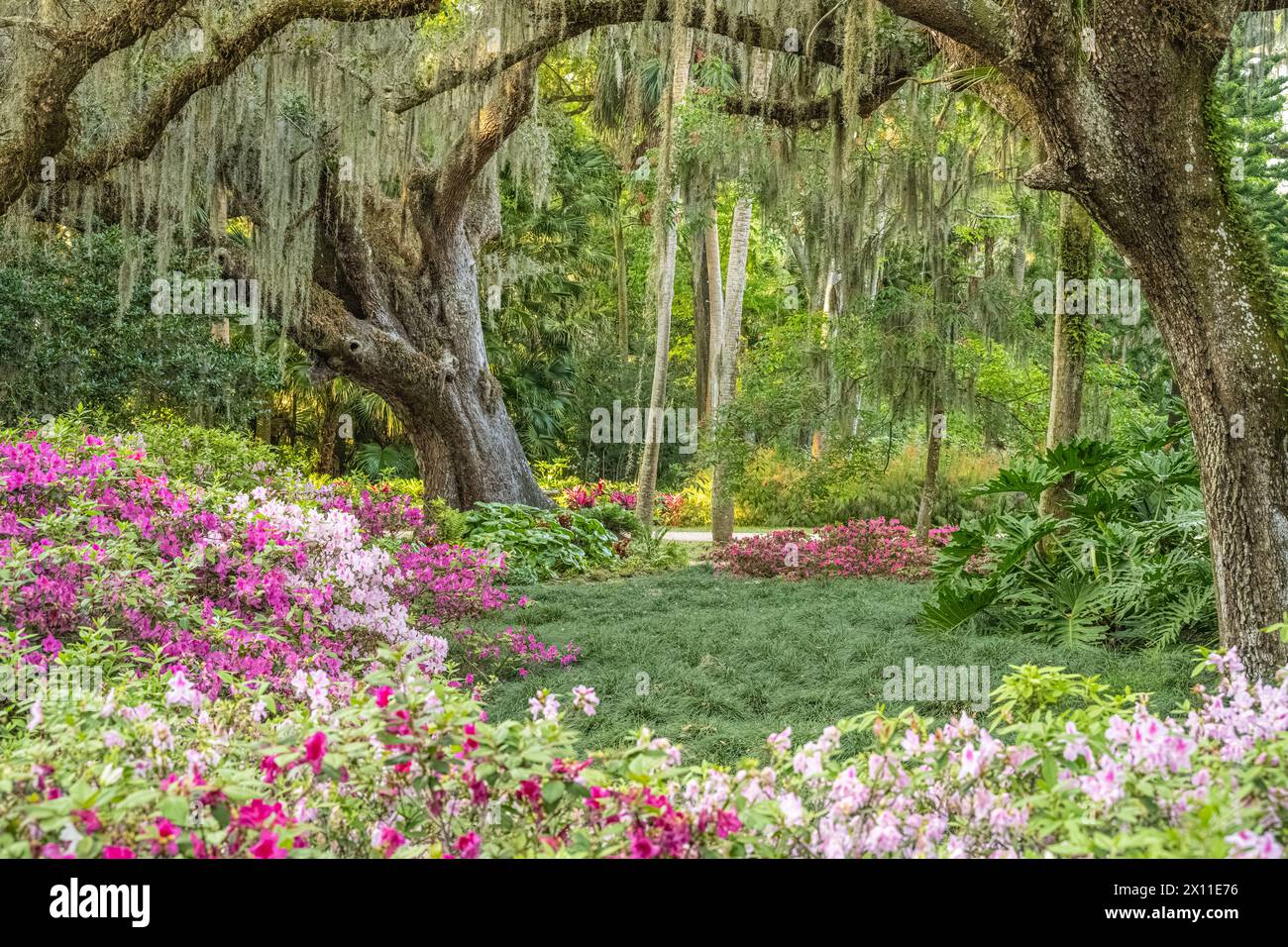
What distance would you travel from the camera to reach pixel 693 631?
7.34m

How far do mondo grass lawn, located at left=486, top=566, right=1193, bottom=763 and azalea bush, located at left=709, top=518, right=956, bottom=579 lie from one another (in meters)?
1.26

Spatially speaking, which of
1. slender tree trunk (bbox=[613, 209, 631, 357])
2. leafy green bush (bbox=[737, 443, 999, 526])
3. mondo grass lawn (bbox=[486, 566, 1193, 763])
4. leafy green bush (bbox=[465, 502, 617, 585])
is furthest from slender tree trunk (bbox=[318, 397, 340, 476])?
mondo grass lawn (bbox=[486, 566, 1193, 763])

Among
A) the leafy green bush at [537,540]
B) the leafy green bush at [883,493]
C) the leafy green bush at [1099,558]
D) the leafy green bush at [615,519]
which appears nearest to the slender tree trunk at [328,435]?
the leafy green bush at [615,519]

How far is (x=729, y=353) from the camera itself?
14.3 m

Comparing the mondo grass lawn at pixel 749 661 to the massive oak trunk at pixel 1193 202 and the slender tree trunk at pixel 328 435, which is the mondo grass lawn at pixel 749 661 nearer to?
the massive oak trunk at pixel 1193 202

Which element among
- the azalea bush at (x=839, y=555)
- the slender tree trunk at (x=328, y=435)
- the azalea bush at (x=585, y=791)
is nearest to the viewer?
the azalea bush at (x=585, y=791)

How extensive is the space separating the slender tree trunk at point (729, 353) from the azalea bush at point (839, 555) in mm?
1471

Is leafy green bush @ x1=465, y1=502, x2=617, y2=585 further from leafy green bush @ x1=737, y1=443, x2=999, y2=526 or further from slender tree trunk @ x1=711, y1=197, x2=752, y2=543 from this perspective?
leafy green bush @ x1=737, y1=443, x2=999, y2=526

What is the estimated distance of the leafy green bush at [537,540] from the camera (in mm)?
10785

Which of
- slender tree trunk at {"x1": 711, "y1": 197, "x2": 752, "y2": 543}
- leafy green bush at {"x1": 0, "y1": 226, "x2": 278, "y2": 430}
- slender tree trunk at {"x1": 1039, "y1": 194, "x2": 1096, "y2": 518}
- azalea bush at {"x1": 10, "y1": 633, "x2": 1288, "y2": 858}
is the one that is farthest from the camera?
slender tree trunk at {"x1": 711, "y1": 197, "x2": 752, "y2": 543}

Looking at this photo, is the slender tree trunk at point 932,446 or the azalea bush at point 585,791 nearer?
the azalea bush at point 585,791

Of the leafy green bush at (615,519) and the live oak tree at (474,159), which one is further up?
the live oak tree at (474,159)

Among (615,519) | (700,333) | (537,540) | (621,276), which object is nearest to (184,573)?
(537,540)

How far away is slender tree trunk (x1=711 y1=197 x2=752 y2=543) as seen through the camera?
12.8 meters
